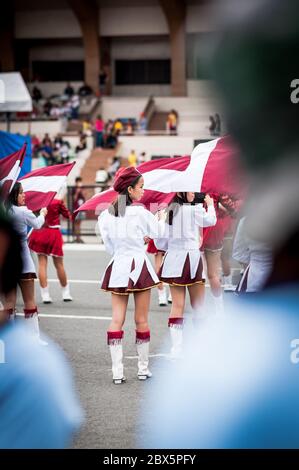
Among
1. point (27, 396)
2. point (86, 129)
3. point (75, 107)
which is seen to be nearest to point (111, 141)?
point (86, 129)

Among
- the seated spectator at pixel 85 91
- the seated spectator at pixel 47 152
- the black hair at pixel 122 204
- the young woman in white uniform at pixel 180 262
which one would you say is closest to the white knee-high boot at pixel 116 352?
the young woman in white uniform at pixel 180 262

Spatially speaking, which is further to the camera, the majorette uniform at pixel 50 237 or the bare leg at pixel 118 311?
the majorette uniform at pixel 50 237

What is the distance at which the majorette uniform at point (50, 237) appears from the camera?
33.0ft

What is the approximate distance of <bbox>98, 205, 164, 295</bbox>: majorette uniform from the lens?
19.8 feet

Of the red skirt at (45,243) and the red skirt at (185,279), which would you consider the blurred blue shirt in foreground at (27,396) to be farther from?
the red skirt at (45,243)

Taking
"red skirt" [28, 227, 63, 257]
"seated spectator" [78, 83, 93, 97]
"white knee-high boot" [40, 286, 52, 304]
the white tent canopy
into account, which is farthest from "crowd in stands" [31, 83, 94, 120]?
"red skirt" [28, 227, 63, 257]

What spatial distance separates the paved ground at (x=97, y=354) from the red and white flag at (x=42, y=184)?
4.53 feet

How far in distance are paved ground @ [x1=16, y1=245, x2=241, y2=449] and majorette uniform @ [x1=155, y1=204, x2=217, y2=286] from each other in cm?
71

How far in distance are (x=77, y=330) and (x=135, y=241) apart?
2770 mm

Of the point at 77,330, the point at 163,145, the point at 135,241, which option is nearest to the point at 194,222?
the point at 135,241

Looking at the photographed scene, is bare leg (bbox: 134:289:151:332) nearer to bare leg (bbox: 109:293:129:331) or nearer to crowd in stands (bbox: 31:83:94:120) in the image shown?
bare leg (bbox: 109:293:129:331)

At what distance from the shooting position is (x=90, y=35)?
37938 mm
